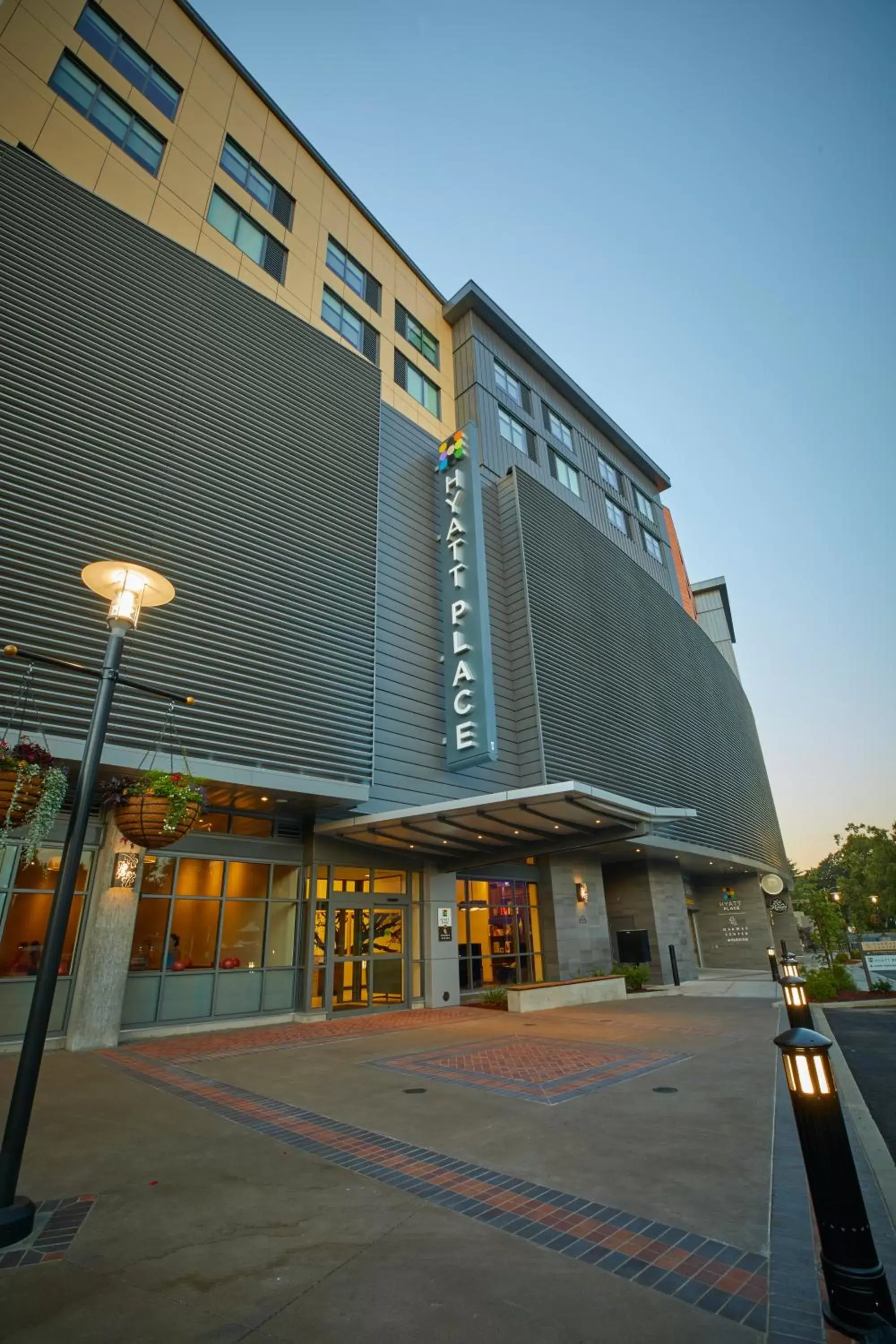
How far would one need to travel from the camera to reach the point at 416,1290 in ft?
10.5

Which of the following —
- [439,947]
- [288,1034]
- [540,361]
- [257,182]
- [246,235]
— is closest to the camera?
[288,1034]

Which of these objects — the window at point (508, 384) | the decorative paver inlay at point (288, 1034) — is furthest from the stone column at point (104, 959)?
the window at point (508, 384)

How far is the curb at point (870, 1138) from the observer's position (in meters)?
4.48

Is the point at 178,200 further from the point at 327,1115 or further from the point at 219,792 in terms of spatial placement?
the point at 327,1115

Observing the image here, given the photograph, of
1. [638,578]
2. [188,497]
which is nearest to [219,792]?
[188,497]

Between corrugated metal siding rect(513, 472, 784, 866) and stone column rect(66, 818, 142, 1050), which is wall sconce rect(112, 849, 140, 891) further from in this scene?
corrugated metal siding rect(513, 472, 784, 866)

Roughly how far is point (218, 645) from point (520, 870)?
13625 millimetres

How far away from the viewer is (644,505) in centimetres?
3878

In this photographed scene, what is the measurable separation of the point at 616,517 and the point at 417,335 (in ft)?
49.6

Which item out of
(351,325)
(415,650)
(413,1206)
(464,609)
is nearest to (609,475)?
(351,325)

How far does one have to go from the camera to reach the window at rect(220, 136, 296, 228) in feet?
64.0

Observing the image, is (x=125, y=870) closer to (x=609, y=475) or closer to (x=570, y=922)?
(x=570, y=922)

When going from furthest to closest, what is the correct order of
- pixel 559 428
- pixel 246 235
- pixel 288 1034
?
pixel 559 428 → pixel 246 235 → pixel 288 1034

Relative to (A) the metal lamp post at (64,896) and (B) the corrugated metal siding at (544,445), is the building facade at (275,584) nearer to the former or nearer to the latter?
(B) the corrugated metal siding at (544,445)
